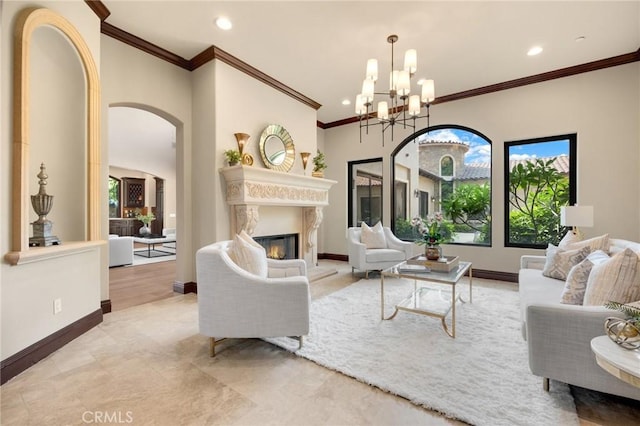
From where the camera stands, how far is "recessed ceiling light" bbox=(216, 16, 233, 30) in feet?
10.1

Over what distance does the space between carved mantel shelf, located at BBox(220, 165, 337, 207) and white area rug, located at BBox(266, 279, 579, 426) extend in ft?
5.43

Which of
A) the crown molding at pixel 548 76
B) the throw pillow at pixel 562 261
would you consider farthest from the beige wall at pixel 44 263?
the crown molding at pixel 548 76

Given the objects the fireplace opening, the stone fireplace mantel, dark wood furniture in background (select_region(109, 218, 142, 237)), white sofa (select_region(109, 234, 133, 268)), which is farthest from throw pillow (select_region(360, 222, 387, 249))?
dark wood furniture in background (select_region(109, 218, 142, 237))

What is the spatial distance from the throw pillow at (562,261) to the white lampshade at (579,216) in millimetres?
706

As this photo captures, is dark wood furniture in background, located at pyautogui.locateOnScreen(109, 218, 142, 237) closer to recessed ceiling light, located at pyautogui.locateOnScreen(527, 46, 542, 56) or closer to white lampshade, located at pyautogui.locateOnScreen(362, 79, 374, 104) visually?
white lampshade, located at pyautogui.locateOnScreen(362, 79, 374, 104)

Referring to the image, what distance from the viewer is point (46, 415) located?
1606 millimetres

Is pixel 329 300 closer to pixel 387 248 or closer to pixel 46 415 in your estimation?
pixel 387 248

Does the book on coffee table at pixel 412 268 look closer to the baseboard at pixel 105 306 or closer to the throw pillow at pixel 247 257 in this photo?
→ the throw pillow at pixel 247 257

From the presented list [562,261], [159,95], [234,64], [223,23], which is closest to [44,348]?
[159,95]

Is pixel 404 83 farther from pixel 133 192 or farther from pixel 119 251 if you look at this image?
pixel 133 192

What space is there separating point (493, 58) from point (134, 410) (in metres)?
5.25

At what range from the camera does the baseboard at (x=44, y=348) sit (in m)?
1.94

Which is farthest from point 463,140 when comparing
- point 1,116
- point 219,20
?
point 1,116

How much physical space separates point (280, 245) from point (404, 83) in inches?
127
